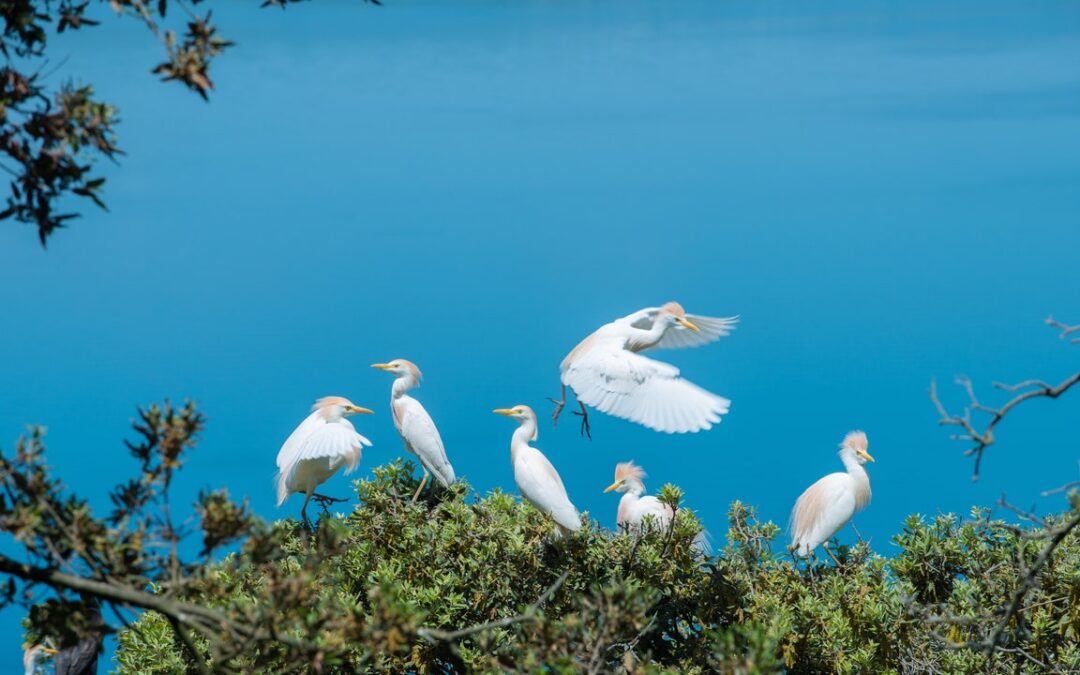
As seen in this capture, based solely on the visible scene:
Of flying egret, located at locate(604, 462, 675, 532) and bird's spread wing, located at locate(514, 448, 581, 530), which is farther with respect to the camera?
flying egret, located at locate(604, 462, 675, 532)

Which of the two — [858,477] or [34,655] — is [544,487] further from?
[34,655]

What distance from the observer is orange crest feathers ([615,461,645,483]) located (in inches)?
239

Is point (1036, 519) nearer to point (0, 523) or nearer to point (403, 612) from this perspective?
point (403, 612)

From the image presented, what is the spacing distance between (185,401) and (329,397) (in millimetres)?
4114

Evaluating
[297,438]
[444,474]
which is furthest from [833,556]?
[297,438]

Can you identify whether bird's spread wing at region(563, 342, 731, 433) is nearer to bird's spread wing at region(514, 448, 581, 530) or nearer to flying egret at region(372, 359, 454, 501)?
bird's spread wing at region(514, 448, 581, 530)

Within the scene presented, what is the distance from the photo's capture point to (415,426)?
21.4 ft

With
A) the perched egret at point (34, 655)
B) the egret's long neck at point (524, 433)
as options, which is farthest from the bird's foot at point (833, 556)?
the perched egret at point (34, 655)

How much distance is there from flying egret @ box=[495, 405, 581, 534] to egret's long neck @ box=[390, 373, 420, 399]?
1.03 meters

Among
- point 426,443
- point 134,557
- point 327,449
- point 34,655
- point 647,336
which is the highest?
point 647,336

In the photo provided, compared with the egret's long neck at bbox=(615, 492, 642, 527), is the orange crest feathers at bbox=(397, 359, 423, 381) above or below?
above

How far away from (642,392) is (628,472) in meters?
0.74

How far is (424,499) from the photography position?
6.36 metres

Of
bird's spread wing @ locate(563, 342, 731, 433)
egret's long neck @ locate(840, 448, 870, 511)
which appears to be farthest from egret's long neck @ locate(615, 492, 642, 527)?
egret's long neck @ locate(840, 448, 870, 511)
